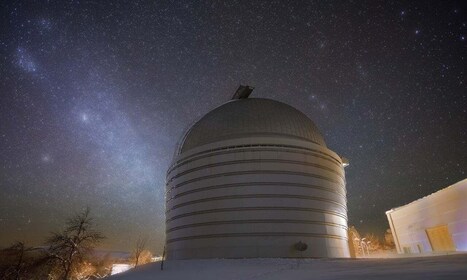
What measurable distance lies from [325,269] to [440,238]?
96.0ft

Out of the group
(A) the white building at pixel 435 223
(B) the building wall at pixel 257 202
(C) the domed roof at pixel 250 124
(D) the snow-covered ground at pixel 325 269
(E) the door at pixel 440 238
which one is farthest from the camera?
(E) the door at pixel 440 238

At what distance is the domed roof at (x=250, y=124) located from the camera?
28438mm

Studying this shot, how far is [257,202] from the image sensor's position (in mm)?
24719

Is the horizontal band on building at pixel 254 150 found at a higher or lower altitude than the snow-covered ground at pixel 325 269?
higher

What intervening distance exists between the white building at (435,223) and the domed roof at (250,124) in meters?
16.2

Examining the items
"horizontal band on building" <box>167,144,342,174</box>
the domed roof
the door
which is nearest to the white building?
the door

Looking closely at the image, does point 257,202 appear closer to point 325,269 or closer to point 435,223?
point 325,269

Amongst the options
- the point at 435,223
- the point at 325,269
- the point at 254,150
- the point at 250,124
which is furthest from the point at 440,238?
the point at 325,269

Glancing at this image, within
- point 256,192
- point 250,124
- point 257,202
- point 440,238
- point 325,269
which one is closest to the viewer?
point 325,269

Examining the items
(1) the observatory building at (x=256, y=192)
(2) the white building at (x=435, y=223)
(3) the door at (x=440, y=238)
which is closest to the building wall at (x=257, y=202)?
(1) the observatory building at (x=256, y=192)

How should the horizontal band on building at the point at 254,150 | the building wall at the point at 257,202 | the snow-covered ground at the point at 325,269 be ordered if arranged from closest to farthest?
1. the snow-covered ground at the point at 325,269
2. the building wall at the point at 257,202
3. the horizontal band on building at the point at 254,150

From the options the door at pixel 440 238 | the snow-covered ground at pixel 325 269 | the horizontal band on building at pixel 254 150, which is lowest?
the snow-covered ground at pixel 325 269

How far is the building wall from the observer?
2400cm

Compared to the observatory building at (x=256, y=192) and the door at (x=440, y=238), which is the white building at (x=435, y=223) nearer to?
the door at (x=440, y=238)
